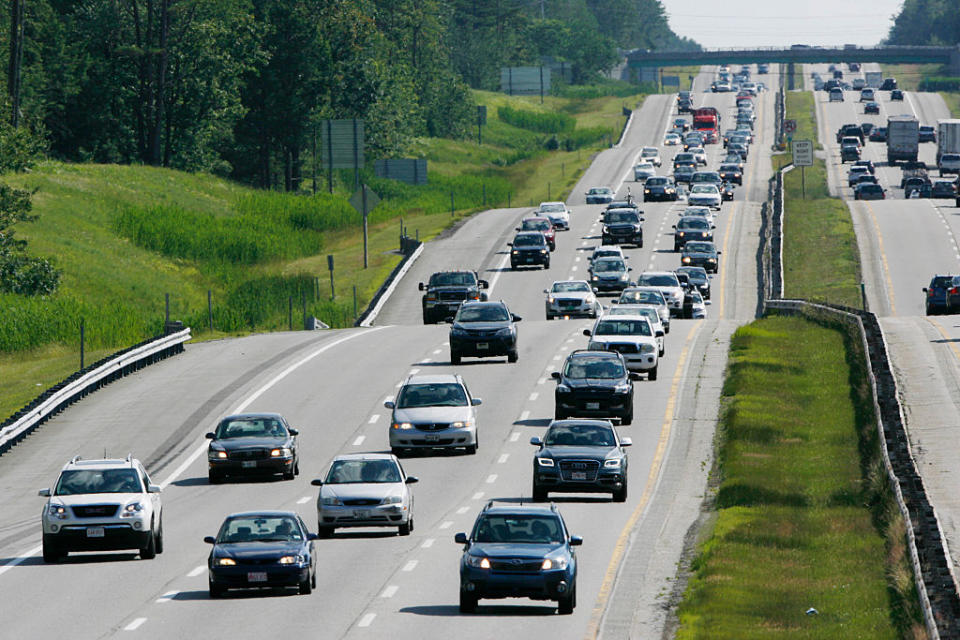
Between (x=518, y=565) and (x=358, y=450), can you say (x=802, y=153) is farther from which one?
(x=518, y=565)

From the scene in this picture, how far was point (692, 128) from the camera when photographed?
19162 cm

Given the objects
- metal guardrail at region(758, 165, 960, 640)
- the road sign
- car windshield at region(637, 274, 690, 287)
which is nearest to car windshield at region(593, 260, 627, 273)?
car windshield at region(637, 274, 690, 287)

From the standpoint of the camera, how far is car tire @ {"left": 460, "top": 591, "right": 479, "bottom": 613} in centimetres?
2175

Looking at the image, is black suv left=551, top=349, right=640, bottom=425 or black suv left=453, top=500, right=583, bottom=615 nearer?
black suv left=453, top=500, right=583, bottom=615

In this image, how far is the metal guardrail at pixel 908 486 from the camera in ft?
61.3

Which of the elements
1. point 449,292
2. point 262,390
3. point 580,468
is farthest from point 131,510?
point 449,292

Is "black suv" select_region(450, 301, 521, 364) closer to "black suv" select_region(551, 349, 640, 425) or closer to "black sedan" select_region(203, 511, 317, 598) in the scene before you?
"black suv" select_region(551, 349, 640, 425)

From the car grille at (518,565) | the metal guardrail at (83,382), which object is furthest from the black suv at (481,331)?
the car grille at (518,565)

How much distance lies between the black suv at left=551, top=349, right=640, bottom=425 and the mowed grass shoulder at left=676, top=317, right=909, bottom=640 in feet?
8.48

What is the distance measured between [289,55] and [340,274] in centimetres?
5127

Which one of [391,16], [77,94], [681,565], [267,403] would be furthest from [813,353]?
[391,16]

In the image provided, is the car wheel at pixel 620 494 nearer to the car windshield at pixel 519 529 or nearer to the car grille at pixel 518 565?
the car windshield at pixel 519 529

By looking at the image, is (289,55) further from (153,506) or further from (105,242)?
(153,506)

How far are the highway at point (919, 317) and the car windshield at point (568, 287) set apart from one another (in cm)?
1091
